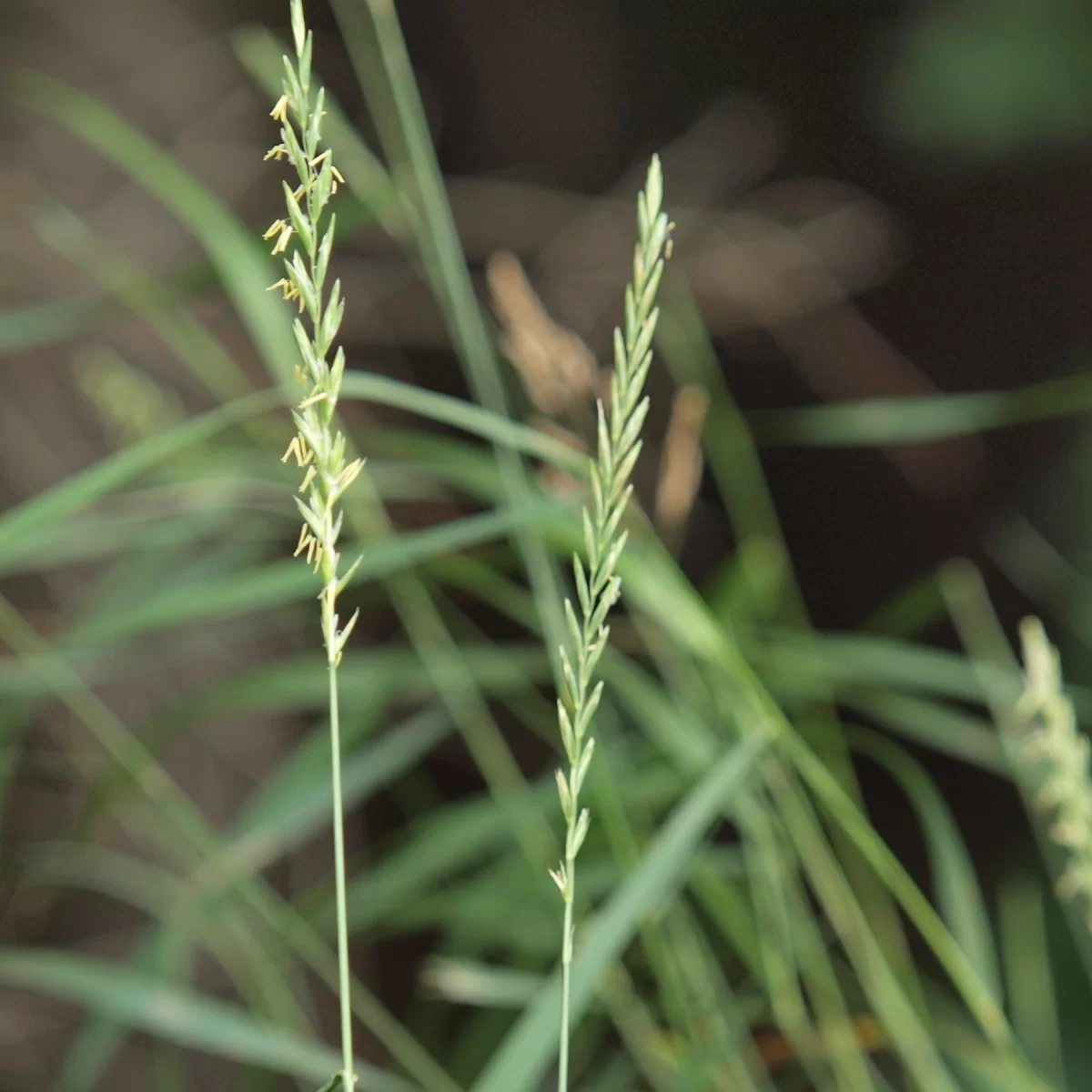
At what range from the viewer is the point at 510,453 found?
1.49 ft

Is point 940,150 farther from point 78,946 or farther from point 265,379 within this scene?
point 78,946

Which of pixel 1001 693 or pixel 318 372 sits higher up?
pixel 1001 693

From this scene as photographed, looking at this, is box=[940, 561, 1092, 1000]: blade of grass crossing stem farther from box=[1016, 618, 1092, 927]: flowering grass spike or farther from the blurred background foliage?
box=[1016, 618, 1092, 927]: flowering grass spike

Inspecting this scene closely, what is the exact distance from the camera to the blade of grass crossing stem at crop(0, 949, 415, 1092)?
44cm

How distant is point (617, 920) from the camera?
349mm

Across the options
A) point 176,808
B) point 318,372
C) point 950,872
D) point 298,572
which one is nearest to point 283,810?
point 176,808

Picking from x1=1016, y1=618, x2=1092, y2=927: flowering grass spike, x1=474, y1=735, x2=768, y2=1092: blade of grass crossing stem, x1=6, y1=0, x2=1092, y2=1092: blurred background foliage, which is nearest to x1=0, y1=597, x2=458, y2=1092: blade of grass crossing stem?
x1=6, y1=0, x2=1092, y2=1092: blurred background foliage

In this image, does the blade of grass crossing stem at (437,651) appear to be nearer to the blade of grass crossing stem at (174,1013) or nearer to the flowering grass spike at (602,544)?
the blade of grass crossing stem at (174,1013)

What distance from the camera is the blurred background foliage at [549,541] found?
19.7 inches

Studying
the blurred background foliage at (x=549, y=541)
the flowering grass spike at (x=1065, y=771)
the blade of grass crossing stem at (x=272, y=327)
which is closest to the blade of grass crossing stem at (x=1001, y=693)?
the blurred background foliage at (x=549, y=541)

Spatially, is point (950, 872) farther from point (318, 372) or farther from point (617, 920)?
point (318, 372)

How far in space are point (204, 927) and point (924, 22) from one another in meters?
0.91

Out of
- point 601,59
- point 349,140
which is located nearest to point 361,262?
point 601,59

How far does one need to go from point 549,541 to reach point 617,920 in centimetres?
16
